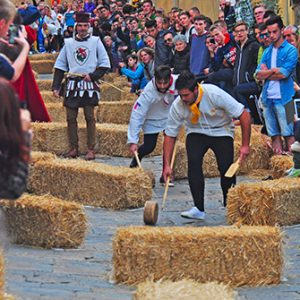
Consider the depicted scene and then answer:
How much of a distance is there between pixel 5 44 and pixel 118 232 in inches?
78.9

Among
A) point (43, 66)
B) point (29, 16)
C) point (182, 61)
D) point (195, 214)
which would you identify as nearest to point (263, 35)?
point (182, 61)

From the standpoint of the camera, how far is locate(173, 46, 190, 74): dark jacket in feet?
60.6

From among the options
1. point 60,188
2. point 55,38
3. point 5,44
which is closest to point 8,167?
point 5,44

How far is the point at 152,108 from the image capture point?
13508mm

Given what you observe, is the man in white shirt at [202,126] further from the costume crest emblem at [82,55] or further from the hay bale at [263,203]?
the costume crest emblem at [82,55]

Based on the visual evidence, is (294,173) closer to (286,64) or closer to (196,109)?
(196,109)

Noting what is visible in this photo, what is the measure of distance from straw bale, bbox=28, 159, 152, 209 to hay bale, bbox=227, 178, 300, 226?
176 centimetres

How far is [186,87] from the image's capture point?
36.1 ft

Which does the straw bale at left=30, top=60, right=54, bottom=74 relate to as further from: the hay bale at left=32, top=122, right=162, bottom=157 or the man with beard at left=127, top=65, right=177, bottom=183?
the man with beard at left=127, top=65, right=177, bottom=183

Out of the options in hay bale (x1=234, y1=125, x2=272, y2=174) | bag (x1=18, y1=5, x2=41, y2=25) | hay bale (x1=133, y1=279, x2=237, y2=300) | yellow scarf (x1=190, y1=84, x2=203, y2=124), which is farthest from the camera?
hay bale (x1=234, y1=125, x2=272, y2=174)

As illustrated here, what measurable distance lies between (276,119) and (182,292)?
7295mm

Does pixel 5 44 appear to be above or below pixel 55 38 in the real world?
above

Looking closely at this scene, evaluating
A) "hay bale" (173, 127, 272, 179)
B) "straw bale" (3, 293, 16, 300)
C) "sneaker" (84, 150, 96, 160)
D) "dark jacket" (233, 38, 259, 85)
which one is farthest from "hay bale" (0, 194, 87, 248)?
"dark jacket" (233, 38, 259, 85)

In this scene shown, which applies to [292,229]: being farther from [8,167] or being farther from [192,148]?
[8,167]
